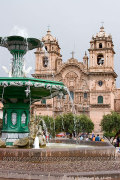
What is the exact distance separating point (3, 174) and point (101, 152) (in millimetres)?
A: 3362

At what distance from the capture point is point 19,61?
1325 centimetres

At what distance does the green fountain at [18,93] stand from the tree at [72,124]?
27.8 meters

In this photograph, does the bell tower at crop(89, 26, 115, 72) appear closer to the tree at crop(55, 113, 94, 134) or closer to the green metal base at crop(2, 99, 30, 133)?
the tree at crop(55, 113, 94, 134)

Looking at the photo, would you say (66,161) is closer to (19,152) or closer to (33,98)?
(19,152)

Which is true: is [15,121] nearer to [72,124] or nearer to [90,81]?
[72,124]

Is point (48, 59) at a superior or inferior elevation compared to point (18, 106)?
superior

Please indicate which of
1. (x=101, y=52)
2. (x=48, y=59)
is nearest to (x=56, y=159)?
(x=101, y=52)

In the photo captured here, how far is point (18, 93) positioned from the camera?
39.9 ft

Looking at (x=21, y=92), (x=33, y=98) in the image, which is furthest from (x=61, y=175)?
(x=33, y=98)

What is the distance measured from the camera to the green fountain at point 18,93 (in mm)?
11906

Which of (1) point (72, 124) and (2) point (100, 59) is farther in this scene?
(2) point (100, 59)

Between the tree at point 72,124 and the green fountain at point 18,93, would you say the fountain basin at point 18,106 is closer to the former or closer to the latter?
the green fountain at point 18,93

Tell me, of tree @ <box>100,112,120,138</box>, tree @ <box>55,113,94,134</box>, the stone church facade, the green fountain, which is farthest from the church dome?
the green fountain

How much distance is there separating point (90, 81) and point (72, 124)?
393 inches
